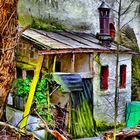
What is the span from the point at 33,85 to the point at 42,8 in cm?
550

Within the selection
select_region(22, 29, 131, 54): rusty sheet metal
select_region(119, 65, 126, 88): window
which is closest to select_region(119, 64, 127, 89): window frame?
select_region(119, 65, 126, 88): window

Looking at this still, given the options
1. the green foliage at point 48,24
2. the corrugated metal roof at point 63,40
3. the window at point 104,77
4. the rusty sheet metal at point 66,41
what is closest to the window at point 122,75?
the rusty sheet metal at point 66,41

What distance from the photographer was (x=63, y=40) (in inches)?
572

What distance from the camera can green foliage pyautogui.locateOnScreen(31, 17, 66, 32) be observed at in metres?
16.3

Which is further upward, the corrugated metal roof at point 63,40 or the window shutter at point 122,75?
the corrugated metal roof at point 63,40

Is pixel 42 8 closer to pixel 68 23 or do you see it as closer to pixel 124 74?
pixel 68 23

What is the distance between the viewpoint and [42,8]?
16750 millimetres

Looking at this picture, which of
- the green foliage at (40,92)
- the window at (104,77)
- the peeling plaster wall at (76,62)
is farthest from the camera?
the window at (104,77)

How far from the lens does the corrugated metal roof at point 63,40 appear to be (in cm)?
1319

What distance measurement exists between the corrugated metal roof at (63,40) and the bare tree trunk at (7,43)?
25.6 feet

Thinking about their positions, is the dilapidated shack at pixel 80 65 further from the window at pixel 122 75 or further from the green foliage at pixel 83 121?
the green foliage at pixel 83 121

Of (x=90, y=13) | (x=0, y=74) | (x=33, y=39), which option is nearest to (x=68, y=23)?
(x=90, y=13)

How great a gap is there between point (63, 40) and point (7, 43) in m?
9.78

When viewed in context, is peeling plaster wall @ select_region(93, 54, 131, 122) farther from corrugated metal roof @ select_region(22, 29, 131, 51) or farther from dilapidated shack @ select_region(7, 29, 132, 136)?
corrugated metal roof @ select_region(22, 29, 131, 51)
